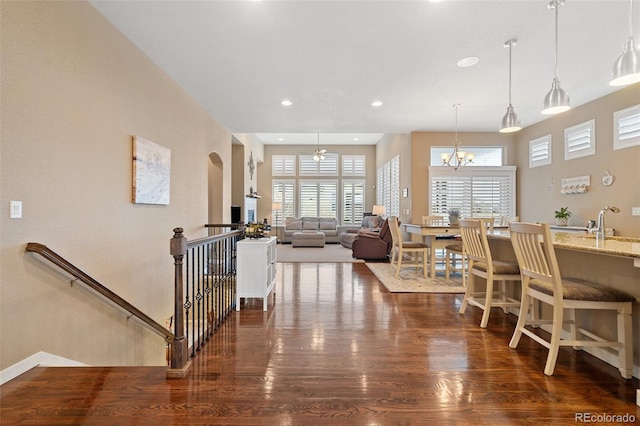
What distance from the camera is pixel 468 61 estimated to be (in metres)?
3.58

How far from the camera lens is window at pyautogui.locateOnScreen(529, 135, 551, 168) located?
19.2ft

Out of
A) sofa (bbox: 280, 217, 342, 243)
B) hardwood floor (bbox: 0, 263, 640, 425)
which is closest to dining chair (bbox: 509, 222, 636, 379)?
hardwood floor (bbox: 0, 263, 640, 425)

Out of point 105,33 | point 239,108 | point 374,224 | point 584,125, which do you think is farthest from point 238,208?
point 584,125

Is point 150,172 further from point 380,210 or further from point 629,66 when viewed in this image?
point 380,210

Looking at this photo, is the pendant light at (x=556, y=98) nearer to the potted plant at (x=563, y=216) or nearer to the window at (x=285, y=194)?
the potted plant at (x=563, y=216)

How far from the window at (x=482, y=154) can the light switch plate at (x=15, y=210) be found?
679 centimetres

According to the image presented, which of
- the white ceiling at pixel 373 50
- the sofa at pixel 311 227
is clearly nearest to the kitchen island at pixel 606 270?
the white ceiling at pixel 373 50

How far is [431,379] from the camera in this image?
6.68 feet

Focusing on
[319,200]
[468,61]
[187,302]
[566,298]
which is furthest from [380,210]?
[187,302]

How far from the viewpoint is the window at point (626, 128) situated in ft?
13.6

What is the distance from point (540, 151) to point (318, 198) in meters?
7.09

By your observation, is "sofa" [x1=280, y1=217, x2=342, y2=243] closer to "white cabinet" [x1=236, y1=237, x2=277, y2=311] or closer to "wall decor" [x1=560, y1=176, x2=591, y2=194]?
"wall decor" [x1=560, y1=176, x2=591, y2=194]

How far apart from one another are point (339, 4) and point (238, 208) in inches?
251

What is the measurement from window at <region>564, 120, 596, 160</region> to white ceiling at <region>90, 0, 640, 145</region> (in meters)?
0.43
